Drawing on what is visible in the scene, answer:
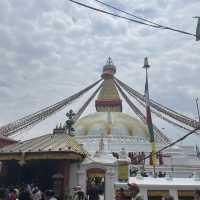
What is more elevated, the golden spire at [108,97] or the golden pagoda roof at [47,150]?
the golden spire at [108,97]

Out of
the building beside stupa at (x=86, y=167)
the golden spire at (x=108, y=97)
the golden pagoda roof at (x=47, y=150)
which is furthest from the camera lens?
the golden spire at (x=108, y=97)

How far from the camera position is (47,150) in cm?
2014

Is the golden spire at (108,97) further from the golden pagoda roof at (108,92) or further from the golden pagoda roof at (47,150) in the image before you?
the golden pagoda roof at (47,150)

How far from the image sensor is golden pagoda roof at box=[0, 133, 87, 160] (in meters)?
19.9

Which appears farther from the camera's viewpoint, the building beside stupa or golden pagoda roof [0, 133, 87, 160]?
golden pagoda roof [0, 133, 87, 160]

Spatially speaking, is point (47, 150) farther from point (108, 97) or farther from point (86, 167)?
point (108, 97)

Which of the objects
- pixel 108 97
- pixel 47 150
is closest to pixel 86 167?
pixel 47 150

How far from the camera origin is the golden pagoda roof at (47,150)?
65.2 feet

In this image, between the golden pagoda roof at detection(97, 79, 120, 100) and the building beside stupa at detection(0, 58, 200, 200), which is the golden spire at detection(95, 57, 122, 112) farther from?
the building beside stupa at detection(0, 58, 200, 200)

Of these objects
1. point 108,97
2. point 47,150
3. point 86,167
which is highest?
point 108,97

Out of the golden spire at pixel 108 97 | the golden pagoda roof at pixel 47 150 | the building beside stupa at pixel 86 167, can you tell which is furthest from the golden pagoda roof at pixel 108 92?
the golden pagoda roof at pixel 47 150

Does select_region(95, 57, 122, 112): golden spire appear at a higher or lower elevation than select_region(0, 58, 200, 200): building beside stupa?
higher

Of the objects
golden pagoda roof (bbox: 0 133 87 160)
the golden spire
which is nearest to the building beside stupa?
golden pagoda roof (bbox: 0 133 87 160)

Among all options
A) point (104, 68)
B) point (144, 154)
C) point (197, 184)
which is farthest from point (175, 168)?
point (104, 68)
